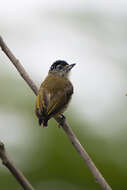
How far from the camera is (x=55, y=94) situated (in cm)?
571

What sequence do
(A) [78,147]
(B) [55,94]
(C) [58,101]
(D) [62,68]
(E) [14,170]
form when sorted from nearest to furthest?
(E) [14,170], (A) [78,147], (C) [58,101], (B) [55,94], (D) [62,68]

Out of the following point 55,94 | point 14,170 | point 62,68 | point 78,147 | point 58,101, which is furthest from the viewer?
point 62,68

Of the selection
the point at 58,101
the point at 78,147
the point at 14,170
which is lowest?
the point at 58,101

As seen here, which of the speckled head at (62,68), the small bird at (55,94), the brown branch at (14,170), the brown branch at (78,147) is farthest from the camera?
the speckled head at (62,68)

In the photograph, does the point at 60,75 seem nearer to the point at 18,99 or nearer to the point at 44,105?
the point at 44,105

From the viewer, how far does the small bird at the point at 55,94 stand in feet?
17.3

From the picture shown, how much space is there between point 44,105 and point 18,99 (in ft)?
8.87

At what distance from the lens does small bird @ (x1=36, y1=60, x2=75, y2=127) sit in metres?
5.27

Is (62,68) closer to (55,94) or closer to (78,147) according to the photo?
(55,94)

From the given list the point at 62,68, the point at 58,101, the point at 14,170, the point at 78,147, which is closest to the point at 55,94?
the point at 58,101

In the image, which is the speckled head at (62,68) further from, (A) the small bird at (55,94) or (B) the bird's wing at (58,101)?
(B) the bird's wing at (58,101)

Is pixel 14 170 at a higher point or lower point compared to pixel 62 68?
higher

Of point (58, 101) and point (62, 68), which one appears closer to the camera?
point (58, 101)

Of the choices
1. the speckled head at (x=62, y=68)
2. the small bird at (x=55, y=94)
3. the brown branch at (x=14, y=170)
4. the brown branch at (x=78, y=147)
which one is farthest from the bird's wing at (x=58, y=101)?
the brown branch at (x=14, y=170)
